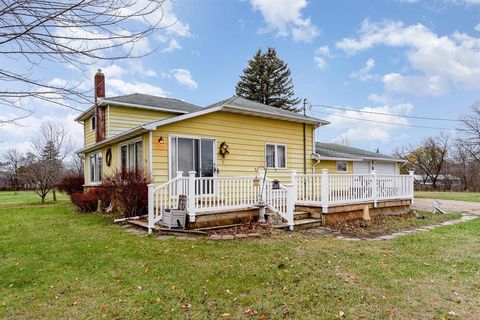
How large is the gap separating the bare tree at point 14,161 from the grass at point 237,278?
132 feet

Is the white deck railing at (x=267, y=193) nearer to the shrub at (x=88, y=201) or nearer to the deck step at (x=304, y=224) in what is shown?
the deck step at (x=304, y=224)

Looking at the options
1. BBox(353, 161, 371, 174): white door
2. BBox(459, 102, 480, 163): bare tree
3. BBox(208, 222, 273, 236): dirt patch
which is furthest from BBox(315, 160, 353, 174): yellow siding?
BBox(459, 102, 480, 163): bare tree

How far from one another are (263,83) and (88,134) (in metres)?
24.1

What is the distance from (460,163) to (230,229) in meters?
42.6

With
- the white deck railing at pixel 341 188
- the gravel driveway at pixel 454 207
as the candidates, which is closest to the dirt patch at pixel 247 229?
the white deck railing at pixel 341 188

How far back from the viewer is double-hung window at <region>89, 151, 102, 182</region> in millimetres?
14812

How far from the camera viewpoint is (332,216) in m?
9.38

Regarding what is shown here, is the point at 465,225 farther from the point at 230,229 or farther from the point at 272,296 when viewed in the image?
the point at 272,296

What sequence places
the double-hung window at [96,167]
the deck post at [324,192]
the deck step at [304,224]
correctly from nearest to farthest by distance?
the deck step at [304,224], the deck post at [324,192], the double-hung window at [96,167]

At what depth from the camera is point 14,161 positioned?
4122 centimetres

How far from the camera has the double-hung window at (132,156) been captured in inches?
410

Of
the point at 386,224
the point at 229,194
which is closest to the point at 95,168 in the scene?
the point at 229,194

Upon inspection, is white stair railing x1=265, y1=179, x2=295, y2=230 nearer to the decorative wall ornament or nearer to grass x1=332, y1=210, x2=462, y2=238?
grass x1=332, y1=210, x2=462, y2=238

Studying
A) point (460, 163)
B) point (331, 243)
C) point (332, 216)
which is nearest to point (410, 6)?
point (332, 216)
